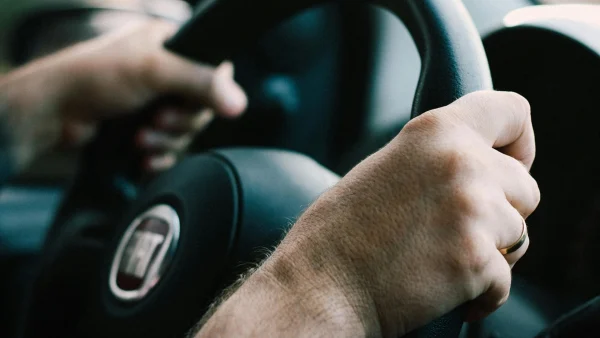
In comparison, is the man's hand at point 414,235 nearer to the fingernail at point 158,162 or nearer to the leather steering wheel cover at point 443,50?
the leather steering wheel cover at point 443,50

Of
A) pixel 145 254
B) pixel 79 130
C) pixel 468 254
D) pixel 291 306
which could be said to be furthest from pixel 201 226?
pixel 79 130

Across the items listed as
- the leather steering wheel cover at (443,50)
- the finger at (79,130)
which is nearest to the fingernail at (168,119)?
the finger at (79,130)

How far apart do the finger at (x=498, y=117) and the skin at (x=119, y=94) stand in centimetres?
56

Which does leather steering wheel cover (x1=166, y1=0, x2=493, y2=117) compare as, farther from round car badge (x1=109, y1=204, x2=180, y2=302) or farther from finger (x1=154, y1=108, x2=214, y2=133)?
finger (x1=154, y1=108, x2=214, y2=133)

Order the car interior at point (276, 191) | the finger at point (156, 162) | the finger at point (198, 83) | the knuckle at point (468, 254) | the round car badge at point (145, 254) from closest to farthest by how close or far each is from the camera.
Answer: the knuckle at point (468, 254), the car interior at point (276, 191), the round car badge at point (145, 254), the finger at point (198, 83), the finger at point (156, 162)

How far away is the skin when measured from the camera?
1.02 metres

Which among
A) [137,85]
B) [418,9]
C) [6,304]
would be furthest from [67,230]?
[418,9]

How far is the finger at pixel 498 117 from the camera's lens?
0.50m

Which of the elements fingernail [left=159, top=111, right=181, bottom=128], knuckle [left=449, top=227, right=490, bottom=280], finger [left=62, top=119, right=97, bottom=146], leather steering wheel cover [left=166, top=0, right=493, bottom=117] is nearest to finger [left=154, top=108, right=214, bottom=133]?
fingernail [left=159, top=111, right=181, bottom=128]

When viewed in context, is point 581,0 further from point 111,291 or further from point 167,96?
point 111,291

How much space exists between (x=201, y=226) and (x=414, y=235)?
0.34m

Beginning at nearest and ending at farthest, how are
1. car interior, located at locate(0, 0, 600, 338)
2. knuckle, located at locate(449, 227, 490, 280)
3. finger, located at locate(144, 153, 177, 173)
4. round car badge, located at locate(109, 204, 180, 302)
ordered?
knuckle, located at locate(449, 227, 490, 280) → car interior, located at locate(0, 0, 600, 338) → round car badge, located at locate(109, 204, 180, 302) → finger, located at locate(144, 153, 177, 173)

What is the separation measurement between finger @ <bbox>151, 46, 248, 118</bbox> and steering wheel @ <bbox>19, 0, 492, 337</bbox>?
0.10m

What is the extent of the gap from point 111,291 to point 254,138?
0.64 meters
